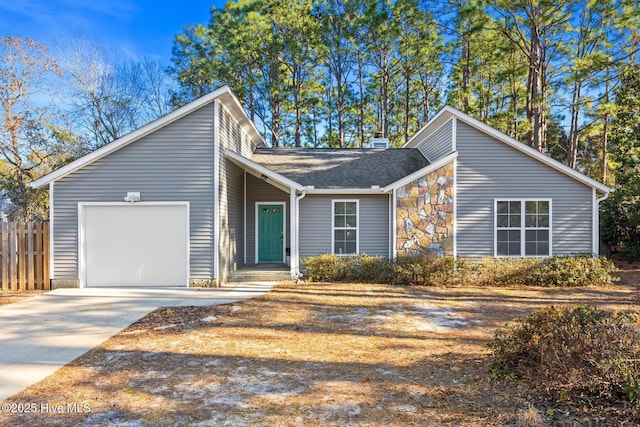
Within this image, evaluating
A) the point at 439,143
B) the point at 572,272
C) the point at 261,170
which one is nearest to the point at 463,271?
the point at 572,272

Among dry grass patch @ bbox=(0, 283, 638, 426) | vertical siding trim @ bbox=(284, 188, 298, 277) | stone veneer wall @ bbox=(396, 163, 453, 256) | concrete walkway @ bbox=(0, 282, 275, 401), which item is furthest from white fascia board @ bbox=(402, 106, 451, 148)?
concrete walkway @ bbox=(0, 282, 275, 401)

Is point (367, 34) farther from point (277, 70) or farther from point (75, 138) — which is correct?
point (75, 138)

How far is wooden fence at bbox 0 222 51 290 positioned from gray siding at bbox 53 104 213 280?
5.05ft

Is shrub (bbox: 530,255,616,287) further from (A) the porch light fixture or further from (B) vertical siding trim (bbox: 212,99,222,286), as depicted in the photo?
(A) the porch light fixture

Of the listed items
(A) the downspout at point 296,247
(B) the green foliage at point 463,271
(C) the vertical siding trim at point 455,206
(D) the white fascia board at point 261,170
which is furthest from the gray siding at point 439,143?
(D) the white fascia board at point 261,170

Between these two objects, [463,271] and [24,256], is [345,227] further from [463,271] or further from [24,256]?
[24,256]

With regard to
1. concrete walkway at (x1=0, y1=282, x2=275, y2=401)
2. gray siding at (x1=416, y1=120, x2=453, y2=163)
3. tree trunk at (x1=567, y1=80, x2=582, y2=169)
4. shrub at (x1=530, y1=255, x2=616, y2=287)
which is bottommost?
concrete walkway at (x1=0, y1=282, x2=275, y2=401)

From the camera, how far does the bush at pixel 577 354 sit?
339cm

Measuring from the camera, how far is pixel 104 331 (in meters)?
6.25

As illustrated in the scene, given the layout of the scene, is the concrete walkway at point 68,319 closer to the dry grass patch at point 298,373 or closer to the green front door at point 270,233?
the dry grass patch at point 298,373

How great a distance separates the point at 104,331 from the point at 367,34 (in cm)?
2287

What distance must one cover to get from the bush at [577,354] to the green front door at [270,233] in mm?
9585

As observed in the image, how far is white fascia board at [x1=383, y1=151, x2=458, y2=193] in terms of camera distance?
439 inches

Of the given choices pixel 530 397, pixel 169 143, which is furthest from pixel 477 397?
pixel 169 143
